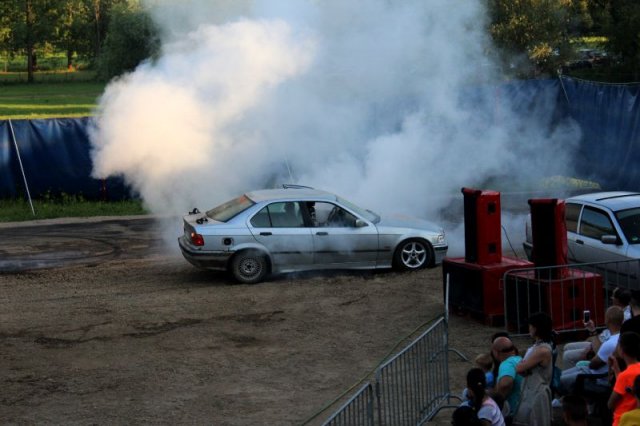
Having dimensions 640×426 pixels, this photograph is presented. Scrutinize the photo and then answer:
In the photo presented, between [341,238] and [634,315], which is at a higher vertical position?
[341,238]

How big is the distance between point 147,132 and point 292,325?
7303 millimetres

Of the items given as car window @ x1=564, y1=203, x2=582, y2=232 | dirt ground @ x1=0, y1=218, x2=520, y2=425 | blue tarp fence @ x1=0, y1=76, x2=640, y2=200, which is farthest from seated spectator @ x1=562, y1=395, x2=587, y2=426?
blue tarp fence @ x1=0, y1=76, x2=640, y2=200

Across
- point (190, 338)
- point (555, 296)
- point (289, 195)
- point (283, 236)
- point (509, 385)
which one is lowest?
point (190, 338)

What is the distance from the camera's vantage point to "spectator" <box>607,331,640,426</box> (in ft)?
20.7

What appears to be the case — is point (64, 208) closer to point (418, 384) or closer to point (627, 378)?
point (418, 384)

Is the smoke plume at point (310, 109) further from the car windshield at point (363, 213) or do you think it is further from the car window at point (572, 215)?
the car window at point (572, 215)

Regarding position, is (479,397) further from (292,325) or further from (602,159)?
(602,159)

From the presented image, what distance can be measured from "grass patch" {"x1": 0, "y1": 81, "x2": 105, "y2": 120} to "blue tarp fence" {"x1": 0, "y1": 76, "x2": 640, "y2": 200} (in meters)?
14.7

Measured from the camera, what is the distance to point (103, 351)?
10016 mm

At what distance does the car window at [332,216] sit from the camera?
13.2 m

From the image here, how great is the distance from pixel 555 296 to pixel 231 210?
529 centimetres

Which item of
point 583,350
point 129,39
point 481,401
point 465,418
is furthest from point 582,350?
point 129,39

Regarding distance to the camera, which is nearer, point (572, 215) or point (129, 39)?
point (572, 215)

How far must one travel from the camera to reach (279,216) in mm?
13172
